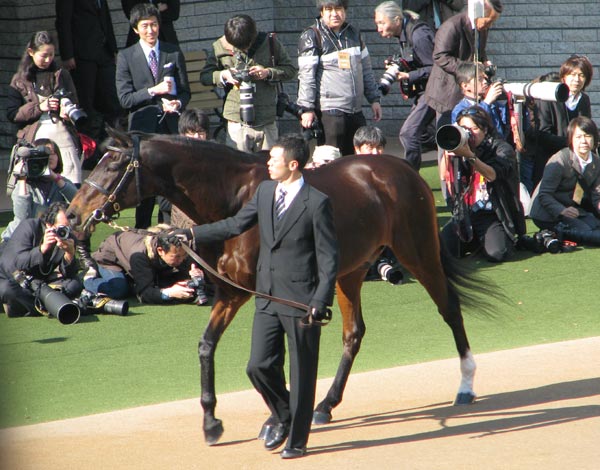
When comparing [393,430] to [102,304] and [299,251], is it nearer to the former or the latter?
[299,251]

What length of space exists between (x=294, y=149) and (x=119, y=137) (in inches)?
43.2

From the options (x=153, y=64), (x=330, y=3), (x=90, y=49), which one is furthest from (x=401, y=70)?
(x=90, y=49)

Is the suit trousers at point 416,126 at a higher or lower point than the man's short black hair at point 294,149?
lower

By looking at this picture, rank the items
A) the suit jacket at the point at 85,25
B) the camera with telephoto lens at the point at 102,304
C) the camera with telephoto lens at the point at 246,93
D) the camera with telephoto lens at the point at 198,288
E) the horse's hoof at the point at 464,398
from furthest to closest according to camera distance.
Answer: the suit jacket at the point at 85,25
the camera with telephoto lens at the point at 246,93
the camera with telephoto lens at the point at 198,288
the camera with telephoto lens at the point at 102,304
the horse's hoof at the point at 464,398

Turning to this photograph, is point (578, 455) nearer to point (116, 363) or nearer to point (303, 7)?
point (116, 363)

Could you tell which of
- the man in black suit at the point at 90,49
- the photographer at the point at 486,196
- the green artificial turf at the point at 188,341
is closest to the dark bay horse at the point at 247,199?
the green artificial turf at the point at 188,341

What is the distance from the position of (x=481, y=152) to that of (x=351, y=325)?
408 cm

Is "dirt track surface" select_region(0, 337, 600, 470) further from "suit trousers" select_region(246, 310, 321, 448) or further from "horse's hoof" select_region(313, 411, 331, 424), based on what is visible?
"suit trousers" select_region(246, 310, 321, 448)

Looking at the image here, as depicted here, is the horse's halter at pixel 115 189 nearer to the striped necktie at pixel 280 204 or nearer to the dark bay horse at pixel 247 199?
the dark bay horse at pixel 247 199

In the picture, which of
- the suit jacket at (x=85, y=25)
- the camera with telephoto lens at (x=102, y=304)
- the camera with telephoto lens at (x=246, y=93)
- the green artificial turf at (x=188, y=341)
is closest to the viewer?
the green artificial turf at (x=188, y=341)

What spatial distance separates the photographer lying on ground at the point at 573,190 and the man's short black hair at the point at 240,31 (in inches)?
131

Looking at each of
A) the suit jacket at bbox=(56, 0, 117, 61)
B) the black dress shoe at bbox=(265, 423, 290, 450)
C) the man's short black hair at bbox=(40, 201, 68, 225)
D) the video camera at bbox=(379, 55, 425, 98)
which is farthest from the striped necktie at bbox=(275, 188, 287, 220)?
the suit jacket at bbox=(56, 0, 117, 61)

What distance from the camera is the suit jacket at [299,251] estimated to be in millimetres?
5914

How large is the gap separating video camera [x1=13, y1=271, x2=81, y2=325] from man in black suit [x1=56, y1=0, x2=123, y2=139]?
16.5ft
